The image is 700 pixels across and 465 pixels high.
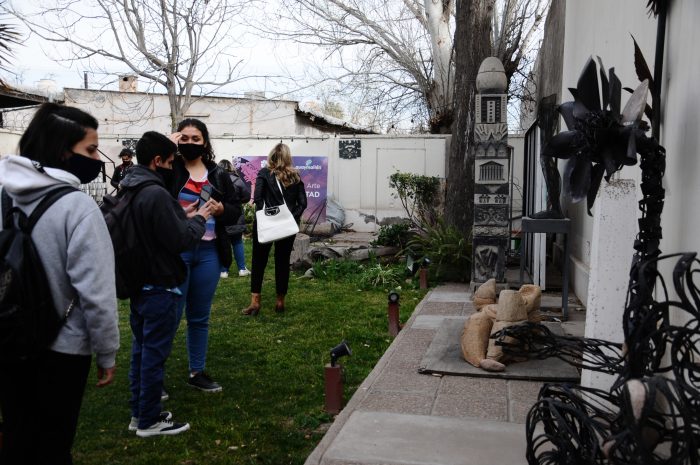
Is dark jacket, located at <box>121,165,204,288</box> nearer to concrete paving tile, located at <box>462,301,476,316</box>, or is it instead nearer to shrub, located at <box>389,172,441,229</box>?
concrete paving tile, located at <box>462,301,476,316</box>

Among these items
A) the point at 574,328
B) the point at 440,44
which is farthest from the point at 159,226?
the point at 440,44

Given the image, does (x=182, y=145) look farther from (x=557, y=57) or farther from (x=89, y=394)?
(x=557, y=57)

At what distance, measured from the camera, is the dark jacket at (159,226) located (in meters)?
3.93

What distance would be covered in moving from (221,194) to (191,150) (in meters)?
0.38

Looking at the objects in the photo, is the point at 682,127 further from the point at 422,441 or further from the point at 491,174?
the point at 491,174

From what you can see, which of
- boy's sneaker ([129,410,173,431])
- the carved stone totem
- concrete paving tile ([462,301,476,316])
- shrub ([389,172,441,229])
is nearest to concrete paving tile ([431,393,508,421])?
boy's sneaker ([129,410,173,431])

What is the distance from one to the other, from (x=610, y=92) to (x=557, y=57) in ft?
29.5

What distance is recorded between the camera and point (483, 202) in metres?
8.78

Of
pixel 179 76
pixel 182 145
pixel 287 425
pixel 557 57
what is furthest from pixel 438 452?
pixel 179 76

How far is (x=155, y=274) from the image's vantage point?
399cm

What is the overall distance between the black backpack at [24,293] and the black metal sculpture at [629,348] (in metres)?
1.92

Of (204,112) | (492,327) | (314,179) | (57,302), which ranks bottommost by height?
(492,327)

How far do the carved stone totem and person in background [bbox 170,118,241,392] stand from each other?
4.57m

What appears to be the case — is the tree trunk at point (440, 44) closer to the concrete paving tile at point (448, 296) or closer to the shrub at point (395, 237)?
the shrub at point (395, 237)
